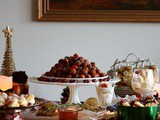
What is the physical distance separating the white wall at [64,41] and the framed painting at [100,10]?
68mm

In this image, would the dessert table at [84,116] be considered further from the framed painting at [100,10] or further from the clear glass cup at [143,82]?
the framed painting at [100,10]

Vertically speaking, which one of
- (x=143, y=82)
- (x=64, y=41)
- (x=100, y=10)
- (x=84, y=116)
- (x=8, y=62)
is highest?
(x=100, y=10)

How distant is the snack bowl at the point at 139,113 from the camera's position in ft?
5.70

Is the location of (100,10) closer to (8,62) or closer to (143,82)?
(8,62)

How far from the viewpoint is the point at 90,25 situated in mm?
4035

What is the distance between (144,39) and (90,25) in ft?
1.84

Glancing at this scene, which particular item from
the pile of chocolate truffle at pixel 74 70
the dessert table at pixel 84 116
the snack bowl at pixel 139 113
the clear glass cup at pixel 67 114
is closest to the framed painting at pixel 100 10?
the pile of chocolate truffle at pixel 74 70

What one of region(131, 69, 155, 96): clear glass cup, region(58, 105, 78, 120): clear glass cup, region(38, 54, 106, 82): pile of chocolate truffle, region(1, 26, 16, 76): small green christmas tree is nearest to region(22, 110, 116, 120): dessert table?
region(58, 105, 78, 120): clear glass cup

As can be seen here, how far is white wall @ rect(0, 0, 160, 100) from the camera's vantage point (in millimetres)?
4004

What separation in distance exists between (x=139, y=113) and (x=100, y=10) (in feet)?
7.78

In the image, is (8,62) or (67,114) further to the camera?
(8,62)

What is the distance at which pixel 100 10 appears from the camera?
13.1 ft

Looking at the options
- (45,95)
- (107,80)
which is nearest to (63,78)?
(107,80)

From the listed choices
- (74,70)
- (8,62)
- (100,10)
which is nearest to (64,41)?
(100,10)
